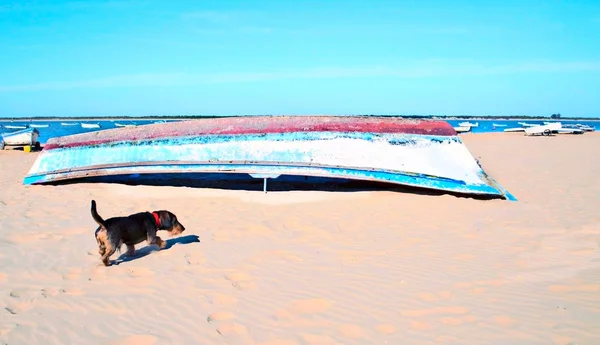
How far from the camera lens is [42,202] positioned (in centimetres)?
654

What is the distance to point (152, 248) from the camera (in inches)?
176

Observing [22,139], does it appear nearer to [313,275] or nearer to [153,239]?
[153,239]

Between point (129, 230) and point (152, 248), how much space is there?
56 cm

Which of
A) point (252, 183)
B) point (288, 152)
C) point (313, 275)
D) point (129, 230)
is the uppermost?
point (288, 152)

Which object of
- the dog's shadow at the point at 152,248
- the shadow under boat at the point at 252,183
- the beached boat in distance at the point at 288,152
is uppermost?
the beached boat in distance at the point at 288,152

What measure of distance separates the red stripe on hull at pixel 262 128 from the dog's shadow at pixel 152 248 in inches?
131

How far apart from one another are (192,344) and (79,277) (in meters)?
1.50

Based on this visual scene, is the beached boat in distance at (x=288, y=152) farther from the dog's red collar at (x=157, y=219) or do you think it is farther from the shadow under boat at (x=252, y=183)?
the dog's red collar at (x=157, y=219)

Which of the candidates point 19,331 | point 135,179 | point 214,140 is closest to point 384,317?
point 19,331

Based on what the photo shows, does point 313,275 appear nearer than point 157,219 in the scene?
Yes

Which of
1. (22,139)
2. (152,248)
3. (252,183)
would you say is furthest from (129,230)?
(22,139)

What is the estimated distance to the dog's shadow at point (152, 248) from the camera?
13.5 ft

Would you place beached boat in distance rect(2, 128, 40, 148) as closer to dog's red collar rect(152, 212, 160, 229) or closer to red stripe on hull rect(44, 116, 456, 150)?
red stripe on hull rect(44, 116, 456, 150)

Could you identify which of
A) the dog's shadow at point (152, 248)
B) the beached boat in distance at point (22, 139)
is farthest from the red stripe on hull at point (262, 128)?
the beached boat in distance at point (22, 139)
